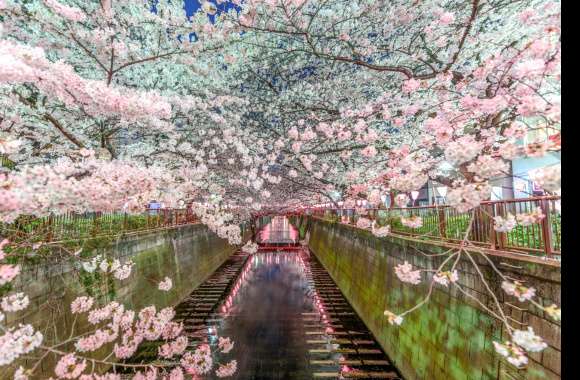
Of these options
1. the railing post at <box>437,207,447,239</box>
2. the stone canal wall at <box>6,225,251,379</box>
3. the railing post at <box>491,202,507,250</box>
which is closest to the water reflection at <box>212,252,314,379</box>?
the stone canal wall at <box>6,225,251,379</box>

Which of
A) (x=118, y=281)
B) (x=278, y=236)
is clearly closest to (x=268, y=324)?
(x=118, y=281)

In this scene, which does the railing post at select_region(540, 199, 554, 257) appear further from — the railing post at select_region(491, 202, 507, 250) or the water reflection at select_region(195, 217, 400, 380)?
the water reflection at select_region(195, 217, 400, 380)

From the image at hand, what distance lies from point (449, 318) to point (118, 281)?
11.4m

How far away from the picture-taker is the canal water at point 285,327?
1111 centimetres

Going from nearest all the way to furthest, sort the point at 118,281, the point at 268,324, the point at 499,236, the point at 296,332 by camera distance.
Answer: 1. the point at 499,236
2. the point at 118,281
3. the point at 296,332
4. the point at 268,324

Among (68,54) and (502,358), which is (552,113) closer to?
(502,358)

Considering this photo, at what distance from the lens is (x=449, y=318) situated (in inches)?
302

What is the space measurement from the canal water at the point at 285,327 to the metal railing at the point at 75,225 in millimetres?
5634

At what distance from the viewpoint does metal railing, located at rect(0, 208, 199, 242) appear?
615cm

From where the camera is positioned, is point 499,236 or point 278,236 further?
point 278,236

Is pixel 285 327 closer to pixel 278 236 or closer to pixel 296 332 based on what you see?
pixel 296 332

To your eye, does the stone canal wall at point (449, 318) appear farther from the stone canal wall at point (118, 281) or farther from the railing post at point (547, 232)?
the stone canal wall at point (118, 281)

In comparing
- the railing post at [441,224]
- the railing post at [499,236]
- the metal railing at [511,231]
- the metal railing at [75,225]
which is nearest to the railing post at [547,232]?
the metal railing at [511,231]

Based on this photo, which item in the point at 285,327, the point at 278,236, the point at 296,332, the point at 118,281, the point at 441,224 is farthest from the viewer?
the point at 278,236
